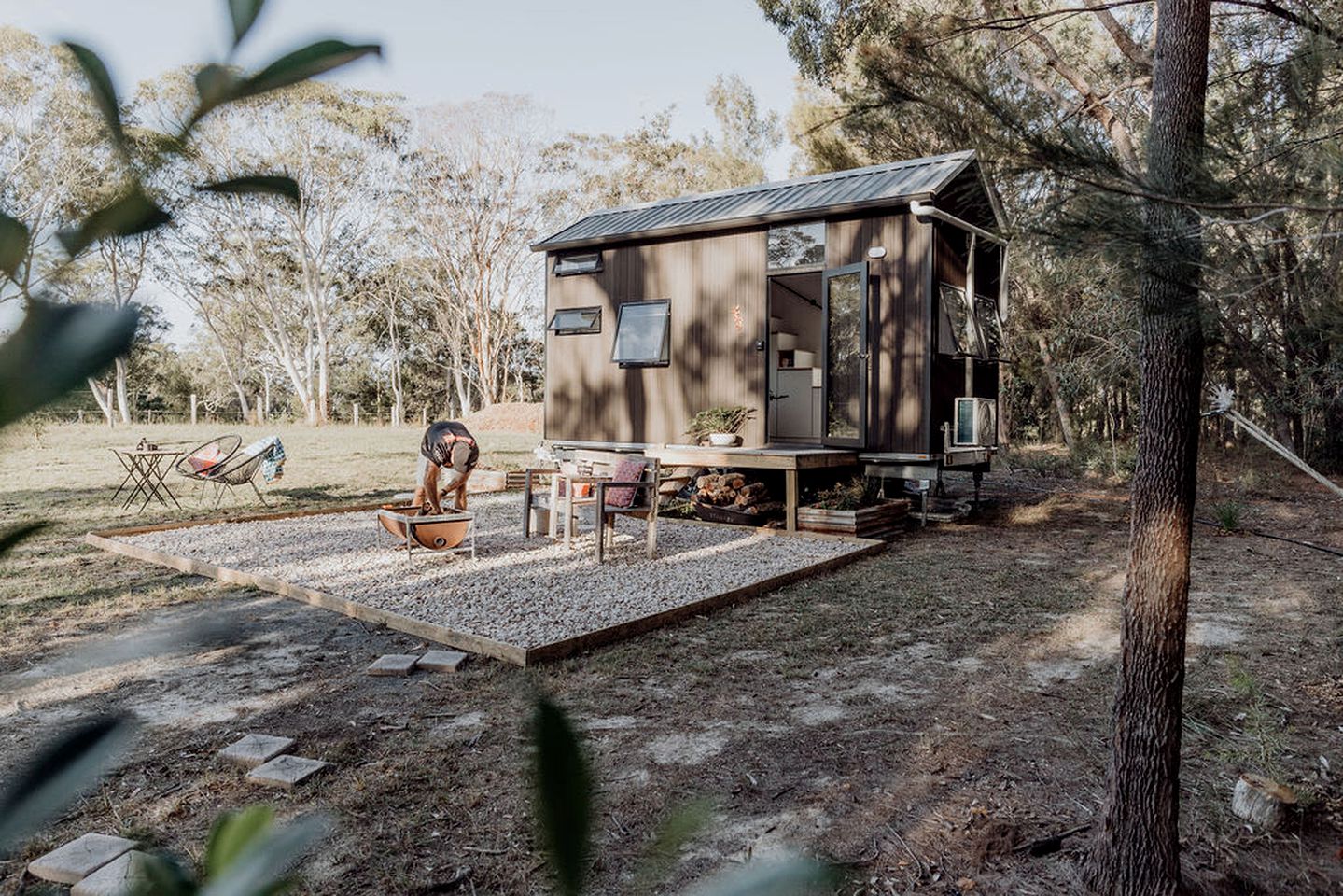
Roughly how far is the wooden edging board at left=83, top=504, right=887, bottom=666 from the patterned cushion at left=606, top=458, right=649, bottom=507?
1562mm

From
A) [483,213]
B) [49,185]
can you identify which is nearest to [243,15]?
[49,185]

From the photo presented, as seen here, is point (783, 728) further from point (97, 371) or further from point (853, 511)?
point (853, 511)

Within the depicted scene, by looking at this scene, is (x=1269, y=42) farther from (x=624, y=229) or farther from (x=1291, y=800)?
(x=624, y=229)

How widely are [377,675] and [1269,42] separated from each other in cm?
432

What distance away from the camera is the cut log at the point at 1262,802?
225 cm

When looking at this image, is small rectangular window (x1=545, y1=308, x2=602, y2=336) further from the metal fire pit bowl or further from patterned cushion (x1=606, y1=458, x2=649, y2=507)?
the metal fire pit bowl

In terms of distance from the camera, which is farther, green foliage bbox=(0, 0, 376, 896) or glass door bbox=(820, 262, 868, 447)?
glass door bbox=(820, 262, 868, 447)

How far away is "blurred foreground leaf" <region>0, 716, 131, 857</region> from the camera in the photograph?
0.30 meters

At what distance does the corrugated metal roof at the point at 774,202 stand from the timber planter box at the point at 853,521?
111 inches

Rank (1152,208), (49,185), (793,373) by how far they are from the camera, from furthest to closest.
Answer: (793,373)
(1152,208)
(49,185)

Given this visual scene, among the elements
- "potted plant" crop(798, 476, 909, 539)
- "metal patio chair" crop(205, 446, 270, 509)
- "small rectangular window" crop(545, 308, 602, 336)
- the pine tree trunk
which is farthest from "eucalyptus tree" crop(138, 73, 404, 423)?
the pine tree trunk

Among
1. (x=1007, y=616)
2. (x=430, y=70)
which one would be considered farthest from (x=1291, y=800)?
(x=430, y=70)

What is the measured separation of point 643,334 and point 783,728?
6507 mm

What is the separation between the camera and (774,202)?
27.8ft
